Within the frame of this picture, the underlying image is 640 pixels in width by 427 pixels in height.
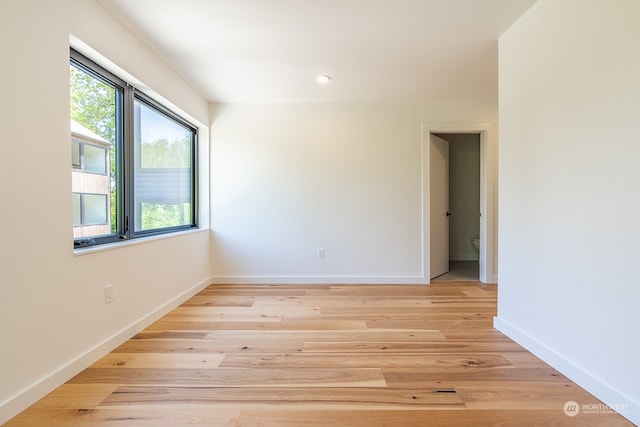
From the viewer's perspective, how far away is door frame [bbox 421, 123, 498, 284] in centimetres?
359

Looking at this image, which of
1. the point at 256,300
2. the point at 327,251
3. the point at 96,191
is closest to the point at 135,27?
the point at 96,191

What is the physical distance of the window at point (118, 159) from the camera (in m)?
1.90

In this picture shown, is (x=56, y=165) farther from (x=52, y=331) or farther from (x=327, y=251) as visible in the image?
(x=327, y=251)

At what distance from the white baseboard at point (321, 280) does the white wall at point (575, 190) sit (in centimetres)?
150

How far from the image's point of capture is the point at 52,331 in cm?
153

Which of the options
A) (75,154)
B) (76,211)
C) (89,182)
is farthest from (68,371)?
(75,154)

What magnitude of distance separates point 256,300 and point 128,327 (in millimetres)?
1158

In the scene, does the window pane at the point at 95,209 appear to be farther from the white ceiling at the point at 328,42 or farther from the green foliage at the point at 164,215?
the white ceiling at the point at 328,42

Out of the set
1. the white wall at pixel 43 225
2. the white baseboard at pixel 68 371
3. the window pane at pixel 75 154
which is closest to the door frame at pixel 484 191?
the white baseboard at pixel 68 371

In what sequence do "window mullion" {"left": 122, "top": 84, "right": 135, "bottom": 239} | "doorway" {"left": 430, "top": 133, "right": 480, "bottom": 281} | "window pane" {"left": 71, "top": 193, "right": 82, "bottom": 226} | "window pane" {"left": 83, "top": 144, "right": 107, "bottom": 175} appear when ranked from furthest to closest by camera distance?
"doorway" {"left": 430, "top": 133, "right": 480, "bottom": 281} → "window mullion" {"left": 122, "top": 84, "right": 135, "bottom": 239} → "window pane" {"left": 83, "top": 144, "right": 107, "bottom": 175} → "window pane" {"left": 71, "top": 193, "right": 82, "bottom": 226}

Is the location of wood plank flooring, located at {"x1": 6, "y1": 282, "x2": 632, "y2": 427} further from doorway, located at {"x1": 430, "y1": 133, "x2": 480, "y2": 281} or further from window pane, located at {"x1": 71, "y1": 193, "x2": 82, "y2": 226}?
doorway, located at {"x1": 430, "y1": 133, "x2": 480, "y2": 281}

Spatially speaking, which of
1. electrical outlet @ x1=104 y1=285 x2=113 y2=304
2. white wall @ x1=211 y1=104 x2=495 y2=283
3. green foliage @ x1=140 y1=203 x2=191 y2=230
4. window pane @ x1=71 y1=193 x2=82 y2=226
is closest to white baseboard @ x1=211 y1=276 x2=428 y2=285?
white wall @ x1=211 y1=104 x2=495 y2=283

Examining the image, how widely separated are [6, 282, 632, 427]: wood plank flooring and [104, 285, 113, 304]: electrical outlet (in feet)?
1.11

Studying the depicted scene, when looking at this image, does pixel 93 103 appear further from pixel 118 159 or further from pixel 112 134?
pixel 118 159
